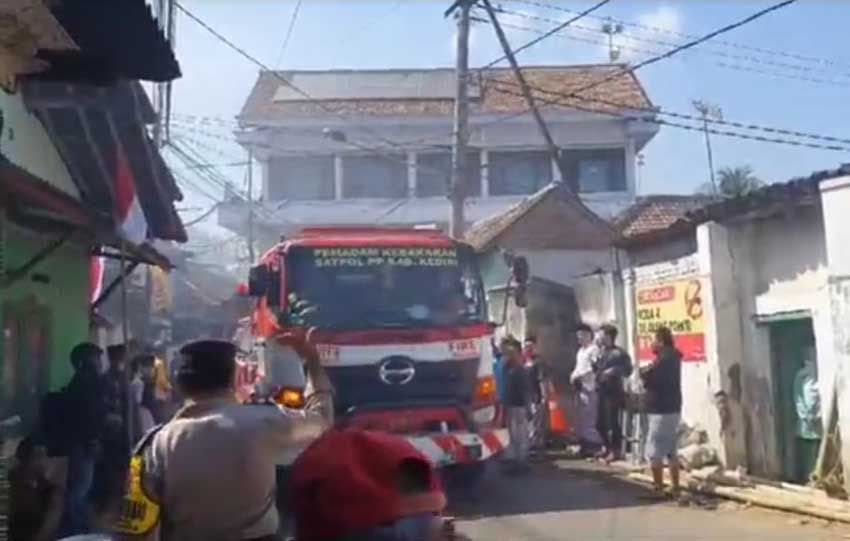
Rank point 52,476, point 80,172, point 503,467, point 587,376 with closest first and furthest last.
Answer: point 52,476, point 80,172, point 503,467, point 587,376

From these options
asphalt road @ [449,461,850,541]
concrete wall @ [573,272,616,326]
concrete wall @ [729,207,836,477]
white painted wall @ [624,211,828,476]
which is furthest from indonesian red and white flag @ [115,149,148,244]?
concrete wall @ [573,272,616,326]

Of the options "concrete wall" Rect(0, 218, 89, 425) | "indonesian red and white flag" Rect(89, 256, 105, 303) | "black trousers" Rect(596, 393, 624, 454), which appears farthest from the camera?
"black trousers" Rect(596, 393, 624, 454)

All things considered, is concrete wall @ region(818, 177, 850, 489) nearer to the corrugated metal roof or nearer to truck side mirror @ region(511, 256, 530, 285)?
truck side mirror @ region(511, 256, 530, 285)

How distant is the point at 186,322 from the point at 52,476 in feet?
98.6

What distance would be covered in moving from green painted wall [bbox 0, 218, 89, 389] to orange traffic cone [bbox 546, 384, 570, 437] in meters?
7.21

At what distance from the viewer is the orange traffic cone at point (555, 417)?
17.0 meters

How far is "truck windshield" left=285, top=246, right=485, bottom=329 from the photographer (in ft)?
36.9

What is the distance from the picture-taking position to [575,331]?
18.1m

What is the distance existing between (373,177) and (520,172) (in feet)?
16.2

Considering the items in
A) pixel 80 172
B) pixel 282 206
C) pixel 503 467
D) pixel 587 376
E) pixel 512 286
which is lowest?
pixel 503 467

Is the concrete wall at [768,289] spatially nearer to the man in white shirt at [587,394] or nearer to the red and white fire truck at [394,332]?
the man in white shirt at [587,394]

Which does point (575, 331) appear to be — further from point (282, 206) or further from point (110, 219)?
point (282, 206)

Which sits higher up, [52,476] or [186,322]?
[186,322]

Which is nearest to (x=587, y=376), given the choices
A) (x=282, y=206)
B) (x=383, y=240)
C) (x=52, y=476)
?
(x=383, y=240)
